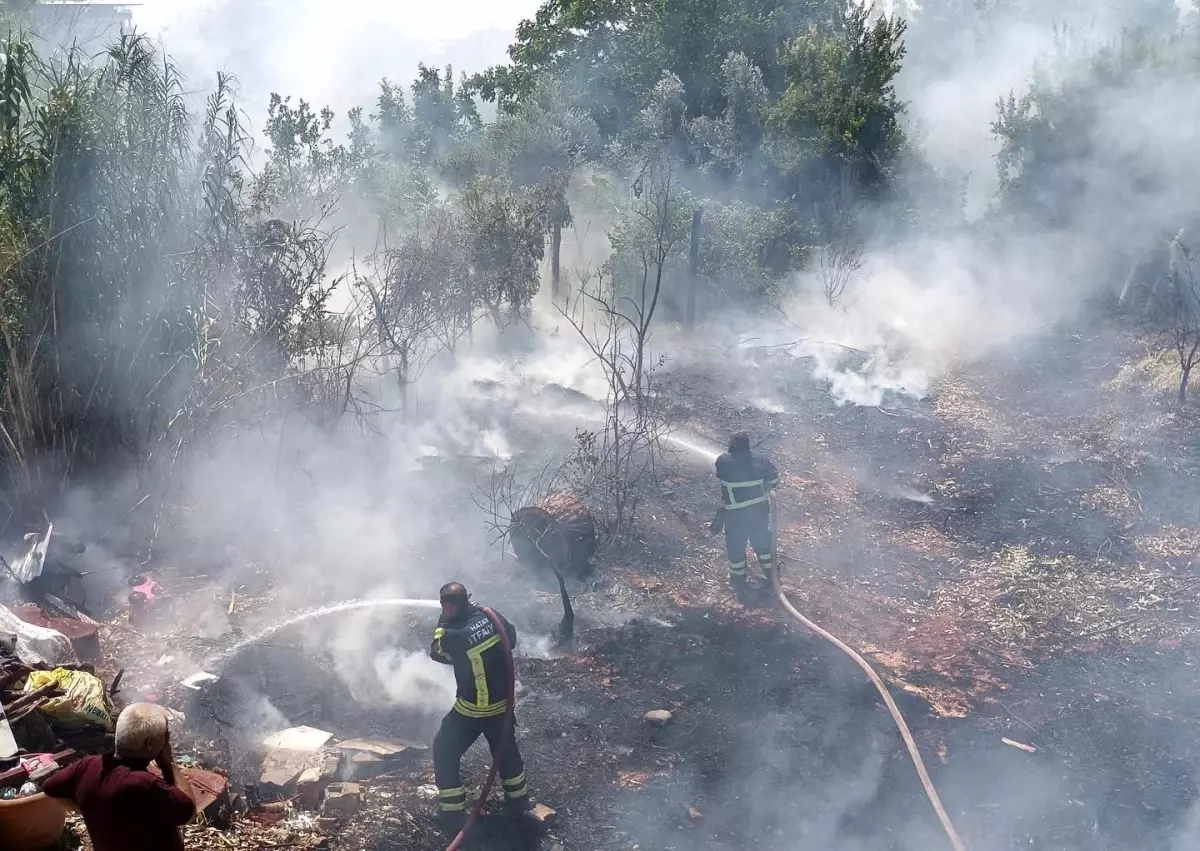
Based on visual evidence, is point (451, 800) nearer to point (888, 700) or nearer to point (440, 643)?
point (440, 643)

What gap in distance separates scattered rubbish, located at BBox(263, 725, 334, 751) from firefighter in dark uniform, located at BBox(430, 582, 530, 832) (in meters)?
0.96

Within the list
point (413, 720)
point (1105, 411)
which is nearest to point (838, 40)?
point (1105, 411)

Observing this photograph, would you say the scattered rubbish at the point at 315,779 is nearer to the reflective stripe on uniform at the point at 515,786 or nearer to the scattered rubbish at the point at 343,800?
the scattered rubbish at the point at 343,800

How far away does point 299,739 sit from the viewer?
5539mm

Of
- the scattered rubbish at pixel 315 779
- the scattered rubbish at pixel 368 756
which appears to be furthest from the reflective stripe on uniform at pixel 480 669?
the scattered rubbish at pixel 315 779

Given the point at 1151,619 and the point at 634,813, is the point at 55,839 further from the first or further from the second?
the point at 1151,619

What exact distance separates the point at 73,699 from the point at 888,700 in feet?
16.7

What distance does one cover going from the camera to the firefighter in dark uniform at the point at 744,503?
311 inches

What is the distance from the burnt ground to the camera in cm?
521

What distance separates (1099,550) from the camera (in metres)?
8.87

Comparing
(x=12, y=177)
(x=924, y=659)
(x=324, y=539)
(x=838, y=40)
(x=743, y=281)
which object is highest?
(x=838, y=40)

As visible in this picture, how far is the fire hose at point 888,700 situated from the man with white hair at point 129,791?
3.89 metres

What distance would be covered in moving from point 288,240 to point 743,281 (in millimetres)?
11176

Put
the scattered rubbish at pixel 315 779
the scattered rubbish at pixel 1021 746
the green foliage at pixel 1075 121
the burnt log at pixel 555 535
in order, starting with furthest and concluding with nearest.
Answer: the green foliage at pixel 1075 121 < the burnt log at pixel 555 535 < the scattered rubbish at pixel 1021 746 < the scattered rubbish at pixel 315 779
